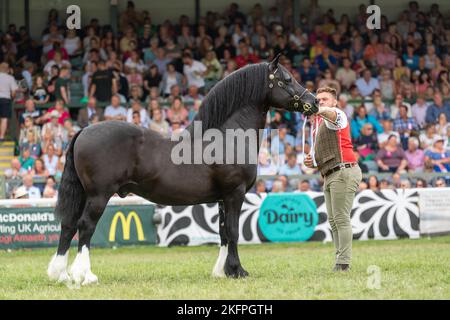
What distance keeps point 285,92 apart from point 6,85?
11835 millimetres

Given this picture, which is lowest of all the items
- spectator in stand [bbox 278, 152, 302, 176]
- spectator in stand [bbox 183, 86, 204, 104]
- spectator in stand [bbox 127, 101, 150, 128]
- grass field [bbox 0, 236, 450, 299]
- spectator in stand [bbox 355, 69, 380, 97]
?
grass field [bbox 0, 236, 450, 299]

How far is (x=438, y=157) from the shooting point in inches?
751

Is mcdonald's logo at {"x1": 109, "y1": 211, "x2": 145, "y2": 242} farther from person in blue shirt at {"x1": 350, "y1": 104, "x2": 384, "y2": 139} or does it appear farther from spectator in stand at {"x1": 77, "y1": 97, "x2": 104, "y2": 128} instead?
person in blue shirt at {"x1": 350, "y1": 104, "x2": 384, "y2": 139}

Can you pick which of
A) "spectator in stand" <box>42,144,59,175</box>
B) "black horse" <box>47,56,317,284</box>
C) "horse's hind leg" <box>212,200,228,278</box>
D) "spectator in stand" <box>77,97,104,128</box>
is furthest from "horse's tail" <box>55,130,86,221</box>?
"spectator in stand" <box>77,97,104,128</box>

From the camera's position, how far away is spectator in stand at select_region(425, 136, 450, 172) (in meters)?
18.9

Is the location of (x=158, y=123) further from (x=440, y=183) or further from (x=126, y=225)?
(x=440, y=183)

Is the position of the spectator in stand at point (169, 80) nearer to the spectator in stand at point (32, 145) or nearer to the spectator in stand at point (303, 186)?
the spectator in stand at point (32, 145)

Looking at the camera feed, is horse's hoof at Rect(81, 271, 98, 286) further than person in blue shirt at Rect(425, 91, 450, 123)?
No

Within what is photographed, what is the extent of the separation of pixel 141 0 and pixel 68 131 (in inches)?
254

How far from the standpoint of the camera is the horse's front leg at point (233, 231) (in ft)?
32.6

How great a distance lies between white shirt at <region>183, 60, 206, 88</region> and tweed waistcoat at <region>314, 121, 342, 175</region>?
11460 millimetres

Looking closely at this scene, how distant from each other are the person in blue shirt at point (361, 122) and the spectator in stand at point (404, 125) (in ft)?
1.49

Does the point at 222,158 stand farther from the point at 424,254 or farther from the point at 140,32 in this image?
the point at 140,32

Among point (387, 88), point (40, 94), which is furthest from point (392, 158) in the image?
point (40, 94)
